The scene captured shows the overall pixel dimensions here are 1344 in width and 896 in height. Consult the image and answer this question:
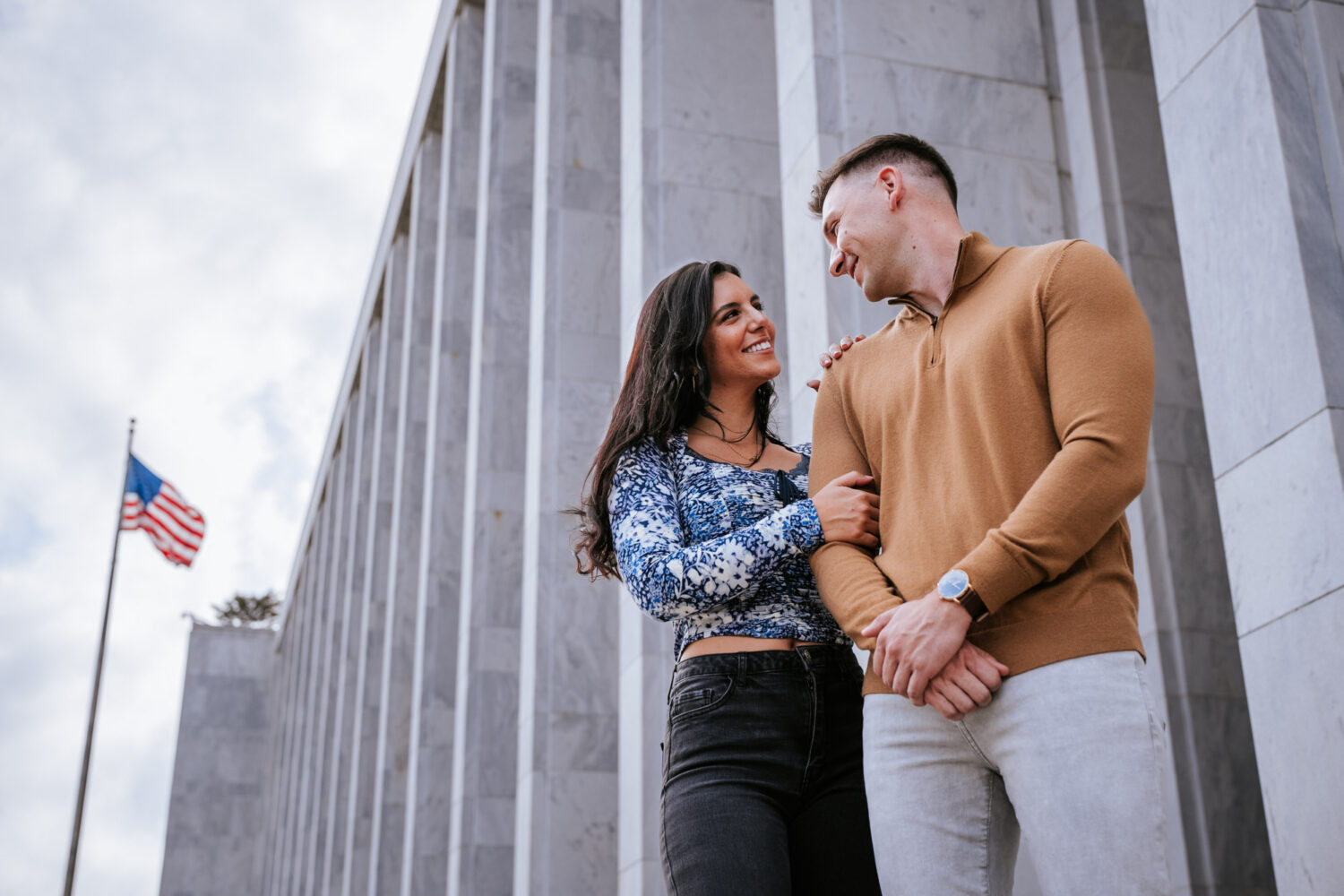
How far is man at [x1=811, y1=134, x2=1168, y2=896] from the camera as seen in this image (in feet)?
8.32

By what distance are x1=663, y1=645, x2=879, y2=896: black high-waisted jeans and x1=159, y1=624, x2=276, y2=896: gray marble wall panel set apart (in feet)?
160

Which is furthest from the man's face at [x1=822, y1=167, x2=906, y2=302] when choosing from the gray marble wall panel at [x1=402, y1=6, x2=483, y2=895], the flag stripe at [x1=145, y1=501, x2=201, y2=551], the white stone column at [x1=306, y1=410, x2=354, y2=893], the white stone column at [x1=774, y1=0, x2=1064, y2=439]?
the flag stripe at [x1=145, y1=501, x2=201, y2=551]

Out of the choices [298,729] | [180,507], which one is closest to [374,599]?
[180,507]

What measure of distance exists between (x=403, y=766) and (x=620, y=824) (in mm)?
12250

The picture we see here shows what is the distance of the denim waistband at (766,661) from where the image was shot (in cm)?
330

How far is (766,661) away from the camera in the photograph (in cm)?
330

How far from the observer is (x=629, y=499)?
11.7ft

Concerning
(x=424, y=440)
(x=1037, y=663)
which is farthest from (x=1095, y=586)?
(x=424, y=440)

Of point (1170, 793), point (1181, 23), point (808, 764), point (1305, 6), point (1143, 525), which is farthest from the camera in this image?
point (1143, 525)

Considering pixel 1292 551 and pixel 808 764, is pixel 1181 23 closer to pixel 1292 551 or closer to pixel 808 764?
pixel 1292 551

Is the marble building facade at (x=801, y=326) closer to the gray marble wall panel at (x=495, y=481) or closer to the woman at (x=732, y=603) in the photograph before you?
the gray marble wall panel at (x=495, y=481)

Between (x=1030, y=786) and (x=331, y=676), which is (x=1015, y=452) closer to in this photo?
(x=1030, y=786)

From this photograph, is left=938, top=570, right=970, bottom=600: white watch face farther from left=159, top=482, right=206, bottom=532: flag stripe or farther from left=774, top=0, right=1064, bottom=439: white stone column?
left=159, top=482, right=206, bottom=532: flag stripe

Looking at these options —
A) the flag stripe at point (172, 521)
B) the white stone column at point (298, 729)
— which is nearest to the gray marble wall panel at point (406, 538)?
the flag stripe at point (172, 521)
